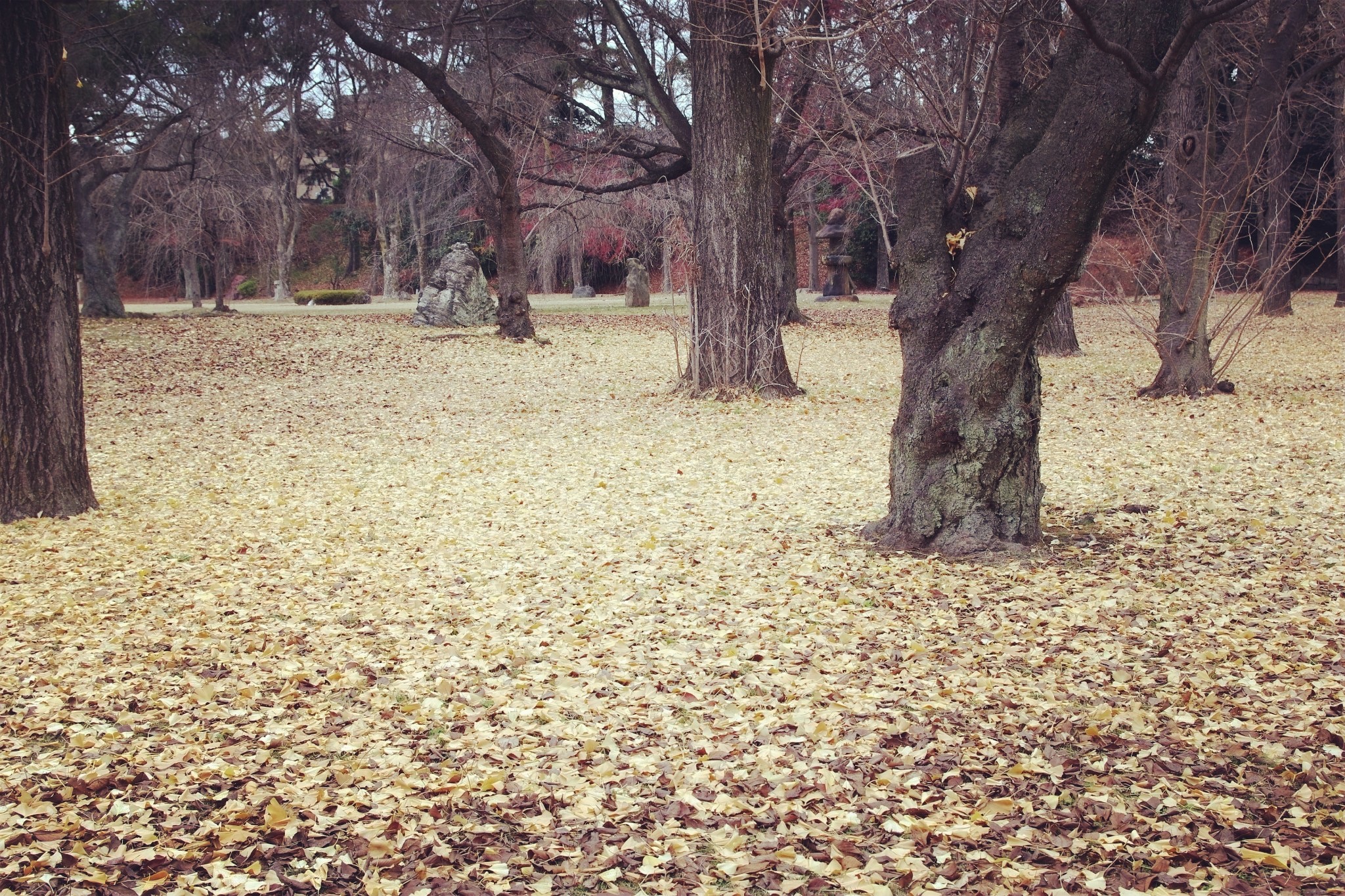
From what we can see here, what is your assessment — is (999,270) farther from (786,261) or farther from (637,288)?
(637,288)

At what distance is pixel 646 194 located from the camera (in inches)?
1123

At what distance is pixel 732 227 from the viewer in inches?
428

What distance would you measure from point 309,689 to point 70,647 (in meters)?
1.16

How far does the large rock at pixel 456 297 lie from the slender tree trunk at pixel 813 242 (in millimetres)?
12516

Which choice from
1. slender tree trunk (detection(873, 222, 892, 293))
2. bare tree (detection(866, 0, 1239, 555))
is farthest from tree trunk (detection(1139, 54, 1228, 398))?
slender tree trunk (detection(873, 222, 892, 293))

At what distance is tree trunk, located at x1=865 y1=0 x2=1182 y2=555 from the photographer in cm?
473

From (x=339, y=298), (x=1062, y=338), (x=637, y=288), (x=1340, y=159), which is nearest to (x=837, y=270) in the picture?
(x=637, y=288)

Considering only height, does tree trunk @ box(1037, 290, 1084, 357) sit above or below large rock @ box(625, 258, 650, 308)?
below

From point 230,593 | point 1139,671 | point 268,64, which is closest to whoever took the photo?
point 1139,671

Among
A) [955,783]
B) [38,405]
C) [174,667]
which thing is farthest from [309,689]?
[38,405]

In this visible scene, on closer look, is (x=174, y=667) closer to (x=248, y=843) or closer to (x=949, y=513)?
(x=248, y=843)

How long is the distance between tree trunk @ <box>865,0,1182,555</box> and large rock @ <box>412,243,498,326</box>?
1563cm

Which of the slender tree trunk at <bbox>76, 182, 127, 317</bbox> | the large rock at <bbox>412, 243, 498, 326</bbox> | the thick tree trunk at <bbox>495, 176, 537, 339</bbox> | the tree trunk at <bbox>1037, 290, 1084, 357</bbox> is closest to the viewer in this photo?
the tree trunk at <bbox>1037, 290, 1084, 357</bbox>

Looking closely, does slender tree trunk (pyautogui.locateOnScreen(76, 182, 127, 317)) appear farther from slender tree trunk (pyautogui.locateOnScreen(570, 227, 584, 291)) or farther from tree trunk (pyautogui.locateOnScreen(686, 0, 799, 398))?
tree trunk (pyautogui.locateOnScreen(686, 0, 799, 398))
